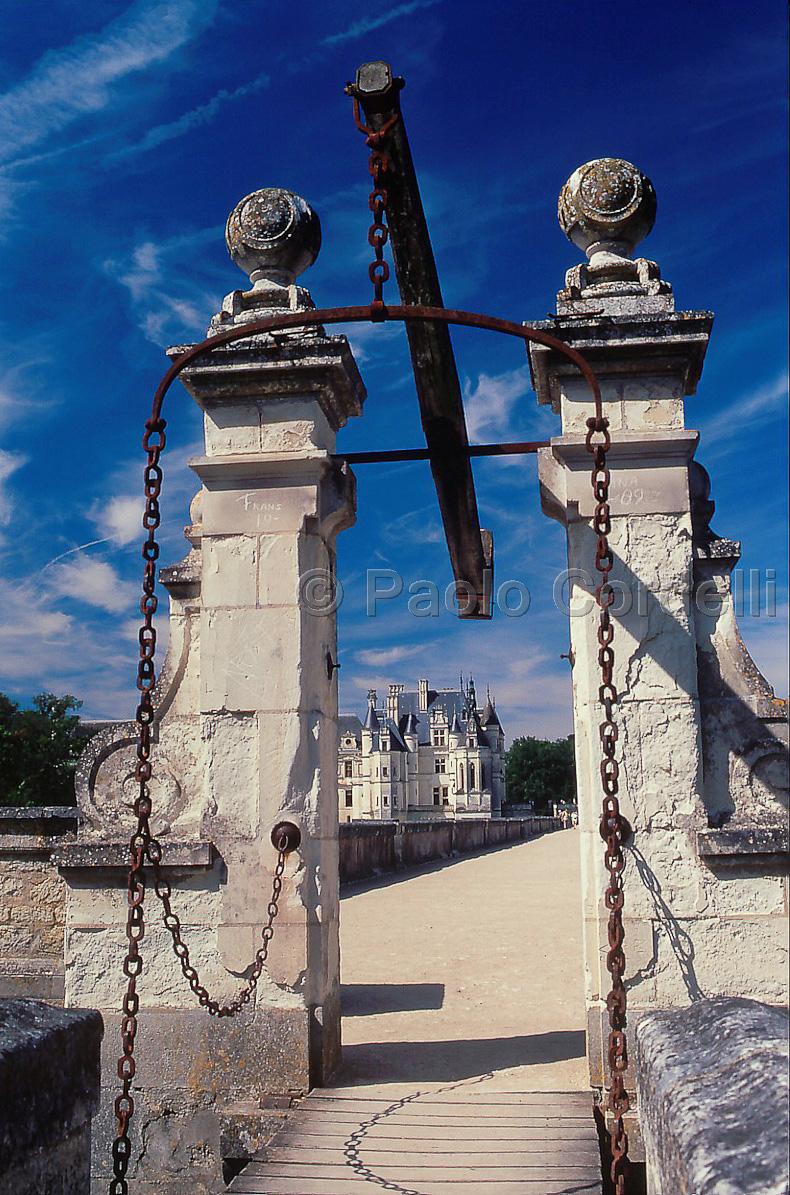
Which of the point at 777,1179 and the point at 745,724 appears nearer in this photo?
the point at 777,1179

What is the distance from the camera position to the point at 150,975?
4.60 meters

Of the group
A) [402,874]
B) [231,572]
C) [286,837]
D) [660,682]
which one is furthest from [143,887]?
[402,874]

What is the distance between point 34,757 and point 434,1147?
94.6 feet

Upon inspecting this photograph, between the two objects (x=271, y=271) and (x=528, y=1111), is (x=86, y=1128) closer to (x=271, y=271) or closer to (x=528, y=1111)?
(x=528, y=1111)

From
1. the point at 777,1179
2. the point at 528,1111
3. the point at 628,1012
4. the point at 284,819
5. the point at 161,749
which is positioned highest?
the point at 161,749

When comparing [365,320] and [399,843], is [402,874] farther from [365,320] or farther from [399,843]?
[365,320]

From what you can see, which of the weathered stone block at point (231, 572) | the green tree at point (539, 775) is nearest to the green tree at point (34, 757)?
the weathered stone block at point (231, 572)

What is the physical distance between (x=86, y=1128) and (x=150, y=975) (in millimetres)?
2337

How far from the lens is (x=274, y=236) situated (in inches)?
200

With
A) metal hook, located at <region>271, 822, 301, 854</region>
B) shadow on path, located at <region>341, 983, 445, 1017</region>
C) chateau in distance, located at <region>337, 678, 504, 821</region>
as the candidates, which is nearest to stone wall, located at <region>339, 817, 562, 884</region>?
shadow on path, located at <region>341, 983, 445, 1017</region>

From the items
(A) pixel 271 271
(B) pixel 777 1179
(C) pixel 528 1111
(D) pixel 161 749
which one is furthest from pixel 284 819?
(B) pixel 777 1179

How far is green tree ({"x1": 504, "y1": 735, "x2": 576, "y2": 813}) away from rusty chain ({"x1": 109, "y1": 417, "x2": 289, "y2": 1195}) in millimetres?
81570

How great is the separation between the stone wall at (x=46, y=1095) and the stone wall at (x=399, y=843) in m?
12.7

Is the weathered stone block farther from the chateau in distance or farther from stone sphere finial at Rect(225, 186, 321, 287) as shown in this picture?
the chateau in distance
